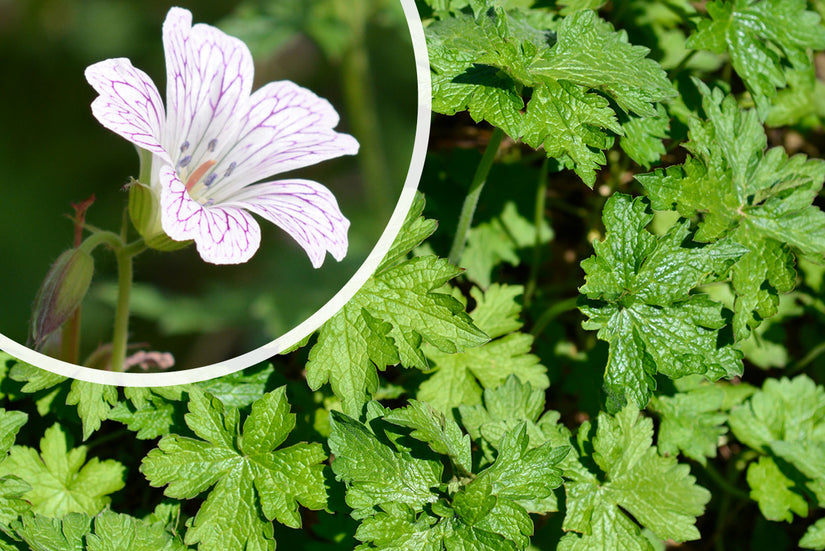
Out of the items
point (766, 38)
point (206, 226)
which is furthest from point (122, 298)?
point (766, 38)

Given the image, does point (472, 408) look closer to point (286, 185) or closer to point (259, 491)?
point (259, 491)

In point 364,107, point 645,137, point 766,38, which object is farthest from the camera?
point 364,107

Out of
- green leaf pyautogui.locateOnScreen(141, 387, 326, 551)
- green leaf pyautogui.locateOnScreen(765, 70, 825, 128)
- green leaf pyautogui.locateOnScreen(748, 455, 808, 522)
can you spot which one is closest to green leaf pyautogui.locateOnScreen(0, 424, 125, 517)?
green leaf pyautogui.locateOnScreen(141, 387, 326, 551)

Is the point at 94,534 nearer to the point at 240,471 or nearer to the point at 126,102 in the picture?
the point at 240,471

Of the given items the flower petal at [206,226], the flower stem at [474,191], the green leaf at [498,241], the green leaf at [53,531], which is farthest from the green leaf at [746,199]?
the green leaf at [53,531]

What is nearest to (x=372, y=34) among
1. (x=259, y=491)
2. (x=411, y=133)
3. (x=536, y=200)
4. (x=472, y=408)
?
(x=411, y=133)
